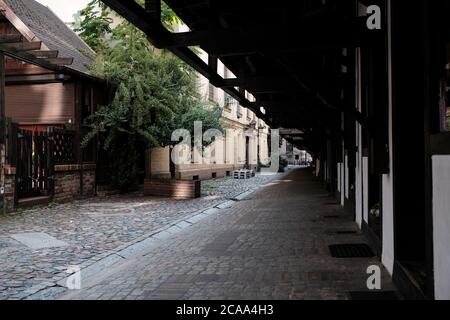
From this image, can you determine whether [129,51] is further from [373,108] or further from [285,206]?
[373,108]

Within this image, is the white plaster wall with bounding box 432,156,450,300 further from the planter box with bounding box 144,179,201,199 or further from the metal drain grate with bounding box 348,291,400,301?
the planter box with bounding box 144,179,201,199

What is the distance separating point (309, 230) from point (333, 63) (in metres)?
3.61

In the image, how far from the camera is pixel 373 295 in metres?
4.09

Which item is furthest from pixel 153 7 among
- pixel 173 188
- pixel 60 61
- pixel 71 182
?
pixel 173 188

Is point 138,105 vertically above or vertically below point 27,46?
below

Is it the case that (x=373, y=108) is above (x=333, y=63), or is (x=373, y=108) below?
below

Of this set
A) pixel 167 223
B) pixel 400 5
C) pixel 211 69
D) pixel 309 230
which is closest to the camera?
pixel 400 5

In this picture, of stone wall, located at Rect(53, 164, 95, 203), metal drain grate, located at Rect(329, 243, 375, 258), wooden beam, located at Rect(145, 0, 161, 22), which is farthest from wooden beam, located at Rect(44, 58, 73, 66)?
metal drain grate, located at Rect(329, 243, 375, 258)

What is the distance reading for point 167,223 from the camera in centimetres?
909

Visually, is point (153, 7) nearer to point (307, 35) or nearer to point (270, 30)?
point (270, 30)

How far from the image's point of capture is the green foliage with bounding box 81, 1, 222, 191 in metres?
14.0

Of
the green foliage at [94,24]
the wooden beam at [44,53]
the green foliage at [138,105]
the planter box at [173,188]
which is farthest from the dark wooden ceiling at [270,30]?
the green foliage at [94,24]

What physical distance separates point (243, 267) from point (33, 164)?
8.81 m
